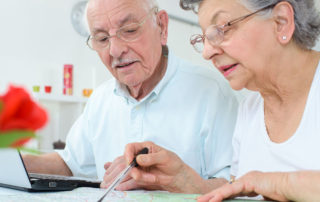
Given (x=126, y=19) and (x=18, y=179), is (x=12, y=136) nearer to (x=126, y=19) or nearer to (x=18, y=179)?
(x=18, y=179)

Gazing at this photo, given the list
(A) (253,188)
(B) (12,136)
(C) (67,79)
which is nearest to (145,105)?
(A) (253,188)

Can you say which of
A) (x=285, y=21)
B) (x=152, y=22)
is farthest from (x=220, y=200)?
(x=152, y=22)

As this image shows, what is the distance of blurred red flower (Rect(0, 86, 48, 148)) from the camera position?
0.17 m

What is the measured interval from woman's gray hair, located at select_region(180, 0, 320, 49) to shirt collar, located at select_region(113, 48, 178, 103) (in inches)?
22.7

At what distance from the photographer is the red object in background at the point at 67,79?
3.95 meters

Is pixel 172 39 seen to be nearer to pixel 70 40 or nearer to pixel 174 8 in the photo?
pixel 174 8

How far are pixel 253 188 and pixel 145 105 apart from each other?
2.63 ft

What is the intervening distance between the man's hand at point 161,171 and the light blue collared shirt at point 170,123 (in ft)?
0.88

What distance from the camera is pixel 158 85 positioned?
1580mm

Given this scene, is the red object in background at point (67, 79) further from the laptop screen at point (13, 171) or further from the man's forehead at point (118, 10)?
the laptop screen at point (13, 171)

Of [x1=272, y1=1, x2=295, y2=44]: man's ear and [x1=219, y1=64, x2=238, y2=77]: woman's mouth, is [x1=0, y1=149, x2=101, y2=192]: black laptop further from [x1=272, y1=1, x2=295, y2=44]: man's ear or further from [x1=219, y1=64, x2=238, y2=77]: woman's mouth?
[x1=272, y1=1, x2=295, y2=44]: man's ear

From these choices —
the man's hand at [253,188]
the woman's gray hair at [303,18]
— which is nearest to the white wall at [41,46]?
the woman's gray hair at [303,18]

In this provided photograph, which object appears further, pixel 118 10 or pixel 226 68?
pixel 118 10

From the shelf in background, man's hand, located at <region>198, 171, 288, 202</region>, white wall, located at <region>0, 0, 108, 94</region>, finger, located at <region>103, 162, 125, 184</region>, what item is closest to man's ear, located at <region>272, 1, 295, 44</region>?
man's hand, located at <region>198, 171, 288, 202</region>
